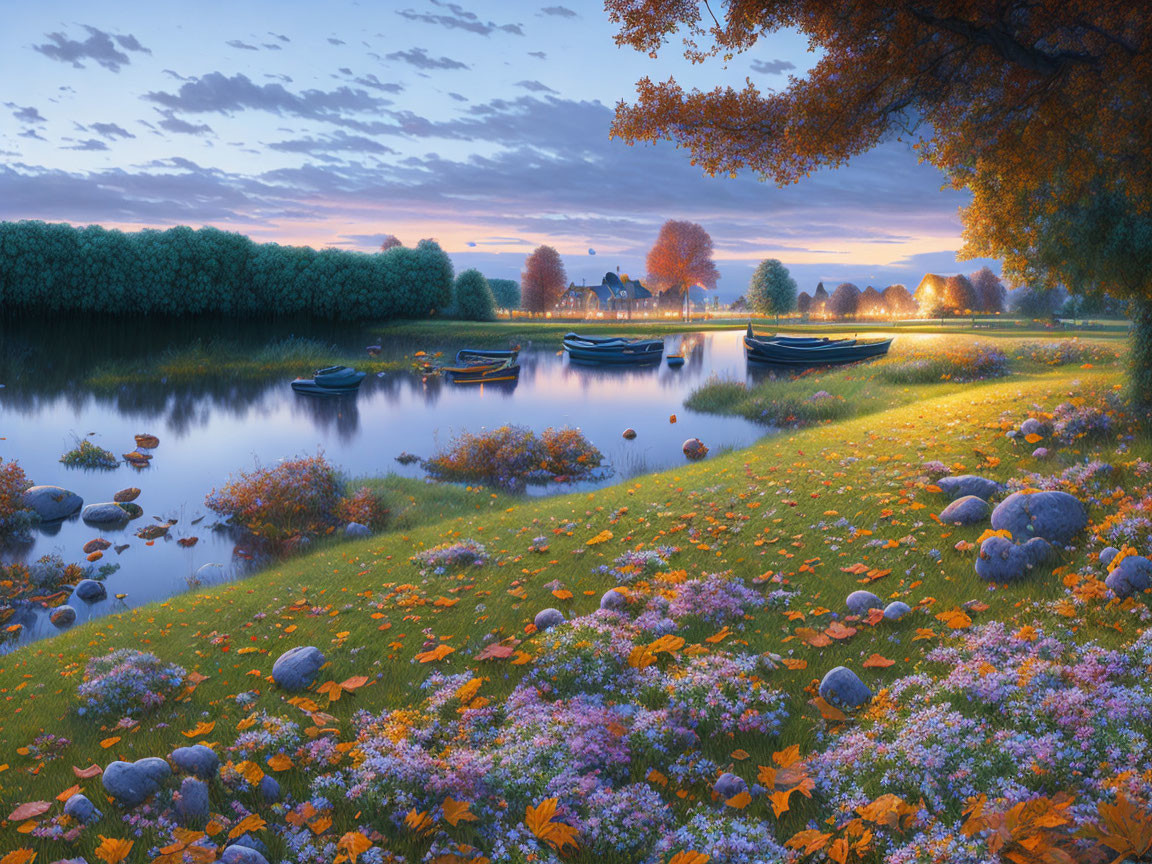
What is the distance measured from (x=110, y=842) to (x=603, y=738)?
11.7ft

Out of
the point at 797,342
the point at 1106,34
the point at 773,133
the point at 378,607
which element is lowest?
the point at 378,607

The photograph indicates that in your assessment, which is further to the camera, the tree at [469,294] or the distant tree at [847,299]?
the distant tree at [847,299]

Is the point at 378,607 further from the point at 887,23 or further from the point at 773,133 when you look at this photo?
the point at 887,23

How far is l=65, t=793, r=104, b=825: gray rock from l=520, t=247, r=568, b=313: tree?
366ft

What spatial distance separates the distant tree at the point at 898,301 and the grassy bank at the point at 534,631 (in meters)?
112

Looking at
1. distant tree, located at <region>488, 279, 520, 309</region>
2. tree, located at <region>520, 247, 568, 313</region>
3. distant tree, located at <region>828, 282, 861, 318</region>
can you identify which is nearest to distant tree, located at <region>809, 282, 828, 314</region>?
distant tree, located at <region>828, 282, 861, 318</region>

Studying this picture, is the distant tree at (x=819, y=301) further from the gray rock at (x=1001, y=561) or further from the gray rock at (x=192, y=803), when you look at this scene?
the gray rock at (x=192, y=803)

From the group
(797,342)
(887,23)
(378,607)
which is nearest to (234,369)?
(797,342)

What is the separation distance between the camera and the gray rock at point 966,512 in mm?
9812

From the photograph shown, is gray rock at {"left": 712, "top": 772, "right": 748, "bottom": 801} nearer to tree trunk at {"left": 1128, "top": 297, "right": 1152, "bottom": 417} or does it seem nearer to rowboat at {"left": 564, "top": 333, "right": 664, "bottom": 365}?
tree trunk at {"left": 1128, "top": 297, "right": 1152, "bottom": 417}

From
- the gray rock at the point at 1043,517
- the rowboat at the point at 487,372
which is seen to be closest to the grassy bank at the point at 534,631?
the gray rock at the point at 1043,517

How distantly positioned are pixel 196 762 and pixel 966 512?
9897 millimetres

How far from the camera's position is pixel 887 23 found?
386 inches

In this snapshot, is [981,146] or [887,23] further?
[981,146]
